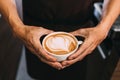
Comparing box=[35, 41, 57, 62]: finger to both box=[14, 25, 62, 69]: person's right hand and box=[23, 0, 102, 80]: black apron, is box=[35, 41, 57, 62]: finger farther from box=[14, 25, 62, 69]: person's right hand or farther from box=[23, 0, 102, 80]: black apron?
box=[23, 0, 102, 80]: black apron

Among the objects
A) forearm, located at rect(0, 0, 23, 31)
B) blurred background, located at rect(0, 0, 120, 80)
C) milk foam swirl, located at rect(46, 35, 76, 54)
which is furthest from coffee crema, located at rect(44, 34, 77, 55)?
blurred background, located at rect(0, 0, 120, 80)

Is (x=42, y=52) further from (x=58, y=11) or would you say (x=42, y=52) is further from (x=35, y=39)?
(x=58, y=11)

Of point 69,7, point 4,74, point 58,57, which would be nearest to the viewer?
point 58,57

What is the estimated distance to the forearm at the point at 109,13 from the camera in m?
0.74

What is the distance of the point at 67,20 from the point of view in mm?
871

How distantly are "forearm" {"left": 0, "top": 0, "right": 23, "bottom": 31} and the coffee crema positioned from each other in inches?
5.2

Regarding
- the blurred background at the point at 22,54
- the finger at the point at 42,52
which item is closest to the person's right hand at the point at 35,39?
the finger at the point at 42,52

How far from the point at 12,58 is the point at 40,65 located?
54 centimetres

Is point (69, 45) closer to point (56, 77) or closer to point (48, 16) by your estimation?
point (48, 16)

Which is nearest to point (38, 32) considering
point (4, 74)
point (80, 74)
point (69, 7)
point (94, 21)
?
point (69, 7)

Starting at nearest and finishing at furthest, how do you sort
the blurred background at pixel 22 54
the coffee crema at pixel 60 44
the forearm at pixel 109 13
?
the coffee crema at pixel 60 44
the forearm at pixel 109 13
the blurred background at pixel 22 54

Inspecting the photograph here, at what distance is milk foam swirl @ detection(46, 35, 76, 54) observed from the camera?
63 centimetres

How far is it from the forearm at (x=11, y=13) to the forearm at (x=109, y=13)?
30cm

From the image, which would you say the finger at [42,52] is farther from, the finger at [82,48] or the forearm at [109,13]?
the forearm at [109,13]
